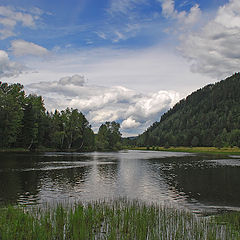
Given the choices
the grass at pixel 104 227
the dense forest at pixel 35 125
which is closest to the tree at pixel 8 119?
the dense forest at pixel 35 125

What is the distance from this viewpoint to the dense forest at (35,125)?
11044 cm

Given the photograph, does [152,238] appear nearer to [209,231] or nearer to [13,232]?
[209,231]

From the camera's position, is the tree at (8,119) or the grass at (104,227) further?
the tree at (8,119)

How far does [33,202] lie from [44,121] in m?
122

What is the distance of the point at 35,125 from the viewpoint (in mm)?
127812

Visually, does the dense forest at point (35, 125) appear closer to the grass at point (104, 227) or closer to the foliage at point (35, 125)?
the foliage at point (35, 125)

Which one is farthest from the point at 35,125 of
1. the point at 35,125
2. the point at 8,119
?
the point at 8,119

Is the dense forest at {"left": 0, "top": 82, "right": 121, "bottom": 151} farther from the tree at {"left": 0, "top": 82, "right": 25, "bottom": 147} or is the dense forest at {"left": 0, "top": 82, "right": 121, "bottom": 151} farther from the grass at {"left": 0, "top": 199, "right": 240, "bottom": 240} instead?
the grass at {"left": 0, "top": 199, "right": 240, "bottom": 240}

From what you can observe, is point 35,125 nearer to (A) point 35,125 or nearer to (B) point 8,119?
(A) point 35,125

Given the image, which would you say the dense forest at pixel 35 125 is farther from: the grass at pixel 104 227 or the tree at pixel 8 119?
the grass at pixel 104 227

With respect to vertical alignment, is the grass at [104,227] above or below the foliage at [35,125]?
below

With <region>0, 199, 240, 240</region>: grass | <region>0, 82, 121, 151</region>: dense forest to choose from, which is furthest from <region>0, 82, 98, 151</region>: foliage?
<region>0, 199, 240, 240</region>: grass

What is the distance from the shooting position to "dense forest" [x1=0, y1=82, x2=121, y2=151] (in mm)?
110438

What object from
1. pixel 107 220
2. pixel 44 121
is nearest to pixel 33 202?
pixel 107 220
